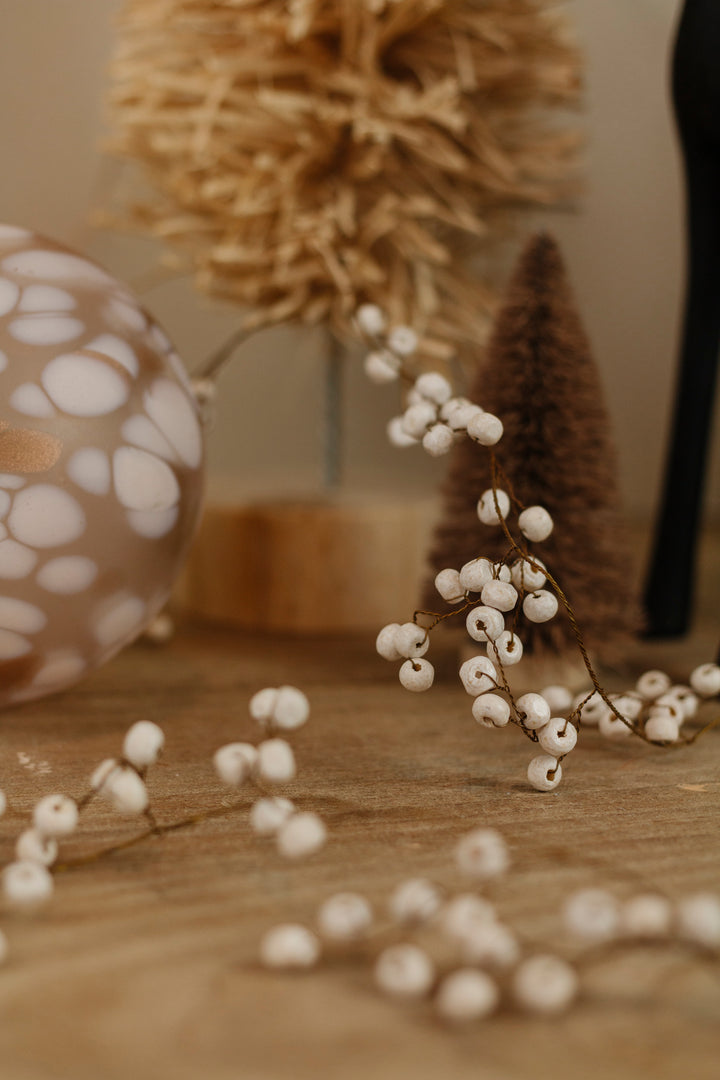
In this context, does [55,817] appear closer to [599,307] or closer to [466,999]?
[466,999]

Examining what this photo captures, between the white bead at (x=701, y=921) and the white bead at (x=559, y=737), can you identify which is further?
the white bead at (x=559, y=737)

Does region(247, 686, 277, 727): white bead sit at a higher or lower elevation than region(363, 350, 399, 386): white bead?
lower

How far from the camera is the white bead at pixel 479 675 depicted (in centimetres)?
35

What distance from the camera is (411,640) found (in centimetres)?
36

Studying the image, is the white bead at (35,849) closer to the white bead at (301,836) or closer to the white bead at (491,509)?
the white bead at (301,836)

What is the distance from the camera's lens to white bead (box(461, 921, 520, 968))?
0.23 m

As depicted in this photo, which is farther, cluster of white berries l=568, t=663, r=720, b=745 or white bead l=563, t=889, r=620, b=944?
cluster of white berries l=568, t=663, r=720, b=745

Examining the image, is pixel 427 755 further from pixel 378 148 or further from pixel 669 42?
pixel 669 42

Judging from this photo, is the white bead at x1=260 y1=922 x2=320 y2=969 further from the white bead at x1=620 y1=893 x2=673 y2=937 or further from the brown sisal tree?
the brown sisal tree

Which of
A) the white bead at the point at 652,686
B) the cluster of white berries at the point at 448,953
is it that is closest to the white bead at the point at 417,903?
the cluster of white berries at the point at 448,953

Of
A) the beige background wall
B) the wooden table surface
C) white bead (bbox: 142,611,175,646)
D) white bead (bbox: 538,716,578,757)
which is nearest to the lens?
the wooden table surface

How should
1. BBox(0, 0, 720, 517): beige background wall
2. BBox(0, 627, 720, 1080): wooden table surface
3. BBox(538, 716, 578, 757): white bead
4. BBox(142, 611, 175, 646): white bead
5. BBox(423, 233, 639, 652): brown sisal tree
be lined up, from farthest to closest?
1. BBox(0, 0, 720, 517): beige background wall
2. BBox(142, 611, 175, 646): white bead
3. BBox(423, 233, 639, 652): brown sisal tree
4. BBox(538, 716, 578, 757): white bead
5. BBox(0, 627, 720, 1080): wooden table surface

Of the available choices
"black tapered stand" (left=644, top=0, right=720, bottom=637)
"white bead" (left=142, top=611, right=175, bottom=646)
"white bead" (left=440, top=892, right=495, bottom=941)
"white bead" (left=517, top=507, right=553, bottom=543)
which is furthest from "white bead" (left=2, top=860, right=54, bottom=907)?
"black tapered stand" (left=644, top=0, right=720, bottom=637)

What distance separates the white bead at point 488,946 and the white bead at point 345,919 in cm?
3
